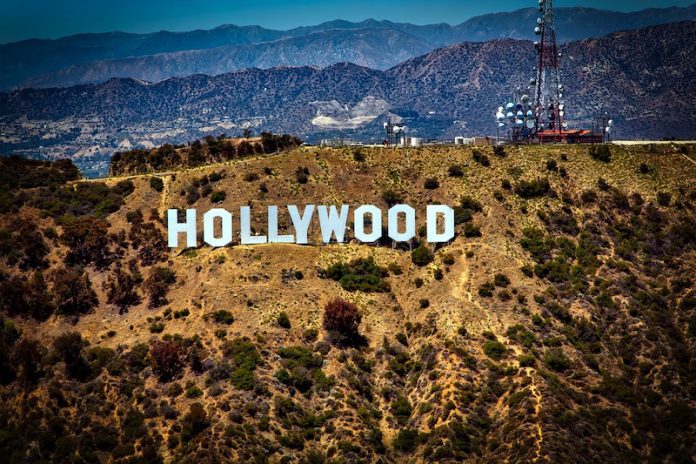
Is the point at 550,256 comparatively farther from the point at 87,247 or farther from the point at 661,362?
the point at 87,247

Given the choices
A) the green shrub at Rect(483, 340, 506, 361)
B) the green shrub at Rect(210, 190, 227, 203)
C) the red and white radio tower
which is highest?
the red and white radio tower

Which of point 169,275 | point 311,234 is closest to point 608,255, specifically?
point 311,234

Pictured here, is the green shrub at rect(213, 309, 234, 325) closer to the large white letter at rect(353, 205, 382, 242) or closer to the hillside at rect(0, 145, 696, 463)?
the hillside at rect(0, 145, 696, 463)

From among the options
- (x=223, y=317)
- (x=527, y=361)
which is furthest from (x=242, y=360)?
(x=527, y=361)

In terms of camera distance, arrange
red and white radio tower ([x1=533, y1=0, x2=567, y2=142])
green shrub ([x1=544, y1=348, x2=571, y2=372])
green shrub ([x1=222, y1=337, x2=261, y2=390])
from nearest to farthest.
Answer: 1. green shrub ([x1=222, y1=337, x2=261, y2=390])
2. green shrub ([x1=544, y1=348, x2=571, y2=372])
3. red and white radio tower ([x1=533, y1=0, x2=567, y2=142])

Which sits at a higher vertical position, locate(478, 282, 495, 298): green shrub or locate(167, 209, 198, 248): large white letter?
locate(167, 209, 198, 248): large white letter

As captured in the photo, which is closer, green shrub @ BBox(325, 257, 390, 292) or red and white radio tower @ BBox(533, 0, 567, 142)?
green shrub @ BBox(325, 257, 390, 292)

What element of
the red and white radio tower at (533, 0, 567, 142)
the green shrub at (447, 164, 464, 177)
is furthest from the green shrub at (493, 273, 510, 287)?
the red and white radio tower at (533, 0, 567, 142)

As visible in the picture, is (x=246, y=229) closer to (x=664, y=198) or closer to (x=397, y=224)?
(x=397, y=224)
